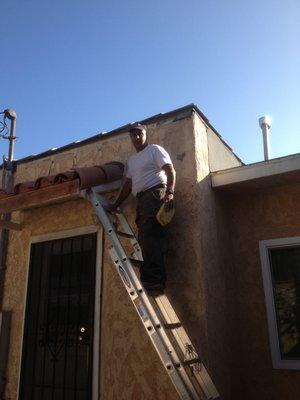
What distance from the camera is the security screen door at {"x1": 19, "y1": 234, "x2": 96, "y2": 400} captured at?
506cm

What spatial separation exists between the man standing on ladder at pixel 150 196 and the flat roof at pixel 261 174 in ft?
3.37

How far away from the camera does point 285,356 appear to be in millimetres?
4746

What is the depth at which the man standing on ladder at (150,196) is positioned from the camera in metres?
4.04

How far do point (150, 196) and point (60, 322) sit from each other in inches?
93.4

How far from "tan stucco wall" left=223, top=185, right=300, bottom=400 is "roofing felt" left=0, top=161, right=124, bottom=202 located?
1.66 metres

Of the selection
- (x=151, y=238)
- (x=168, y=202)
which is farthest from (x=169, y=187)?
(x=151, y=238)

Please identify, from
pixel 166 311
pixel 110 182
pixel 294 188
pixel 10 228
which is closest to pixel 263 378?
pixel 166 311

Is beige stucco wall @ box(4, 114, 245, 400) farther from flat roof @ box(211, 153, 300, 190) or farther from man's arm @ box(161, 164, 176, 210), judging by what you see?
man's arm @ box(161, 164, 176, 210)

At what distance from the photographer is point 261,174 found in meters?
4.93

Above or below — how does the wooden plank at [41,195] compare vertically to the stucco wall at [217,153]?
below

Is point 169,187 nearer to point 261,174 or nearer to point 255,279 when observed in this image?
point 261,174

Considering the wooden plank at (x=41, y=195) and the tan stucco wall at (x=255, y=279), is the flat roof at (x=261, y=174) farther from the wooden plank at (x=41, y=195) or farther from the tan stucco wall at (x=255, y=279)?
the wooden plank at (x=41, y=195)

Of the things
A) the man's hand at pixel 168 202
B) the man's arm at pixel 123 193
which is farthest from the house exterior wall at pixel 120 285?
the man's hand at pixel 168 202

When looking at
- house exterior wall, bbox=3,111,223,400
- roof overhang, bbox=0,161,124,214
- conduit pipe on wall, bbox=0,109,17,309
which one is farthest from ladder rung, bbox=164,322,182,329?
conduit pipe on wall, bbox=0,109,17,309
